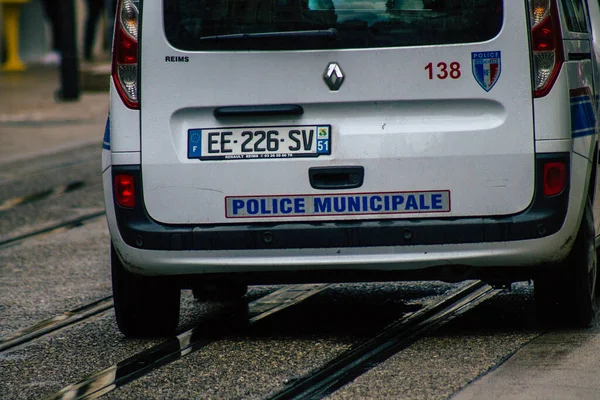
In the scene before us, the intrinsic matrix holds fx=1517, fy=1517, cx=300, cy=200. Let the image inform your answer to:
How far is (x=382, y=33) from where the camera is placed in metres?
5.87

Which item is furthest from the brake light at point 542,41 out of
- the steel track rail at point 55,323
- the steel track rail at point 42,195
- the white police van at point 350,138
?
the steel track rail at point 42,195

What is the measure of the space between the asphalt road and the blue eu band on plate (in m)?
0.55

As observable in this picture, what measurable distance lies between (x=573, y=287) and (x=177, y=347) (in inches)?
64.1

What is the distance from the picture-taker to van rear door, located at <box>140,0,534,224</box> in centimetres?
583

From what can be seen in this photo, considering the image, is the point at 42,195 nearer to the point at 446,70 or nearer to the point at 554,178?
the point at 446,70

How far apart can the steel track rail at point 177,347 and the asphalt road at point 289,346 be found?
5cm

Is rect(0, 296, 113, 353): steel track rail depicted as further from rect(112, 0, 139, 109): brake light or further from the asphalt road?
rect(112, 0, 139, 109): brake light

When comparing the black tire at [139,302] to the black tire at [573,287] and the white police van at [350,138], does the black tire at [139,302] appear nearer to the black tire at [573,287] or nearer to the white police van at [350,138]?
the white police van at [350,138]

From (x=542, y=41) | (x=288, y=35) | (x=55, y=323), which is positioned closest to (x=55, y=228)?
(x=55, y=323)

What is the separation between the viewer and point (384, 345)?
19.9 feet

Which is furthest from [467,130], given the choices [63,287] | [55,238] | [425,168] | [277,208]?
[55,238]

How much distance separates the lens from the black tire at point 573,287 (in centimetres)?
615

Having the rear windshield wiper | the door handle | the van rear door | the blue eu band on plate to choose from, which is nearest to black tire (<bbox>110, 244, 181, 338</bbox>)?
the van rear door

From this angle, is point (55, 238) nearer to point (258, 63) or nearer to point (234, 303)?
point (234, 303)
